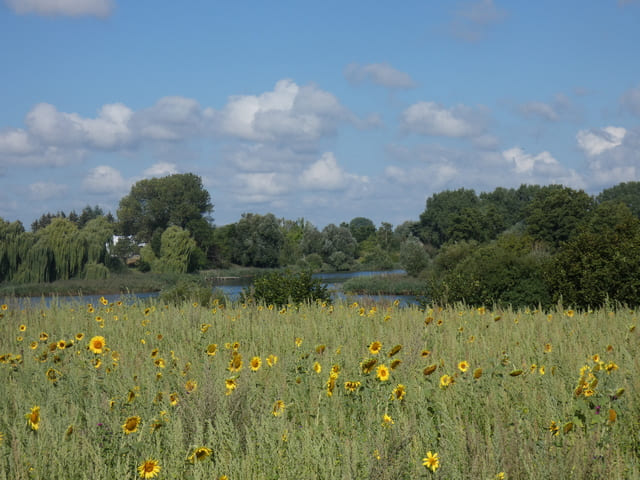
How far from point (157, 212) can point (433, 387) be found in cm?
6186

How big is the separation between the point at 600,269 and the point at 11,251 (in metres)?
32.1

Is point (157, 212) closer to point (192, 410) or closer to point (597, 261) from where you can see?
point (597, 261)

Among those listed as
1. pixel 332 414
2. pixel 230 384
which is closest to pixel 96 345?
pixel 230 384

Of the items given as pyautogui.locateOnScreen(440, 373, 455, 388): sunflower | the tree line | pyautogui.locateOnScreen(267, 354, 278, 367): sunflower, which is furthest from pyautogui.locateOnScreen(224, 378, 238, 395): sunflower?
the tree line

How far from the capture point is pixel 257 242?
190 feet

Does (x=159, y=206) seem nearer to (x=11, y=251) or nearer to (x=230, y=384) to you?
(x=11, y=251)

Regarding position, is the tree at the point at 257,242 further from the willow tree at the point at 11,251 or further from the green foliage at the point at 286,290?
the green foliage at the point at 286,290

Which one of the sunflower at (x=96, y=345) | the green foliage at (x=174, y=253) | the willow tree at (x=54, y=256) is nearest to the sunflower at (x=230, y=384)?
the sunflower at (x=96, y=345)

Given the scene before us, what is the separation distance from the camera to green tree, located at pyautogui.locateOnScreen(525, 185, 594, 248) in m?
42.2

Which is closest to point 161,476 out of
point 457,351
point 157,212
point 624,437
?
point 624,437

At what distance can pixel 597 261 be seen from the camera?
31.7 feet

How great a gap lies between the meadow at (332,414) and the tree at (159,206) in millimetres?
57951

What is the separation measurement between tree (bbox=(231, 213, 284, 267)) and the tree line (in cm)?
11

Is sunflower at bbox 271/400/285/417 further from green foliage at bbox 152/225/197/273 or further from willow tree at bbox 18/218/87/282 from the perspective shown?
green foliage at bbox 152/225/197/273
